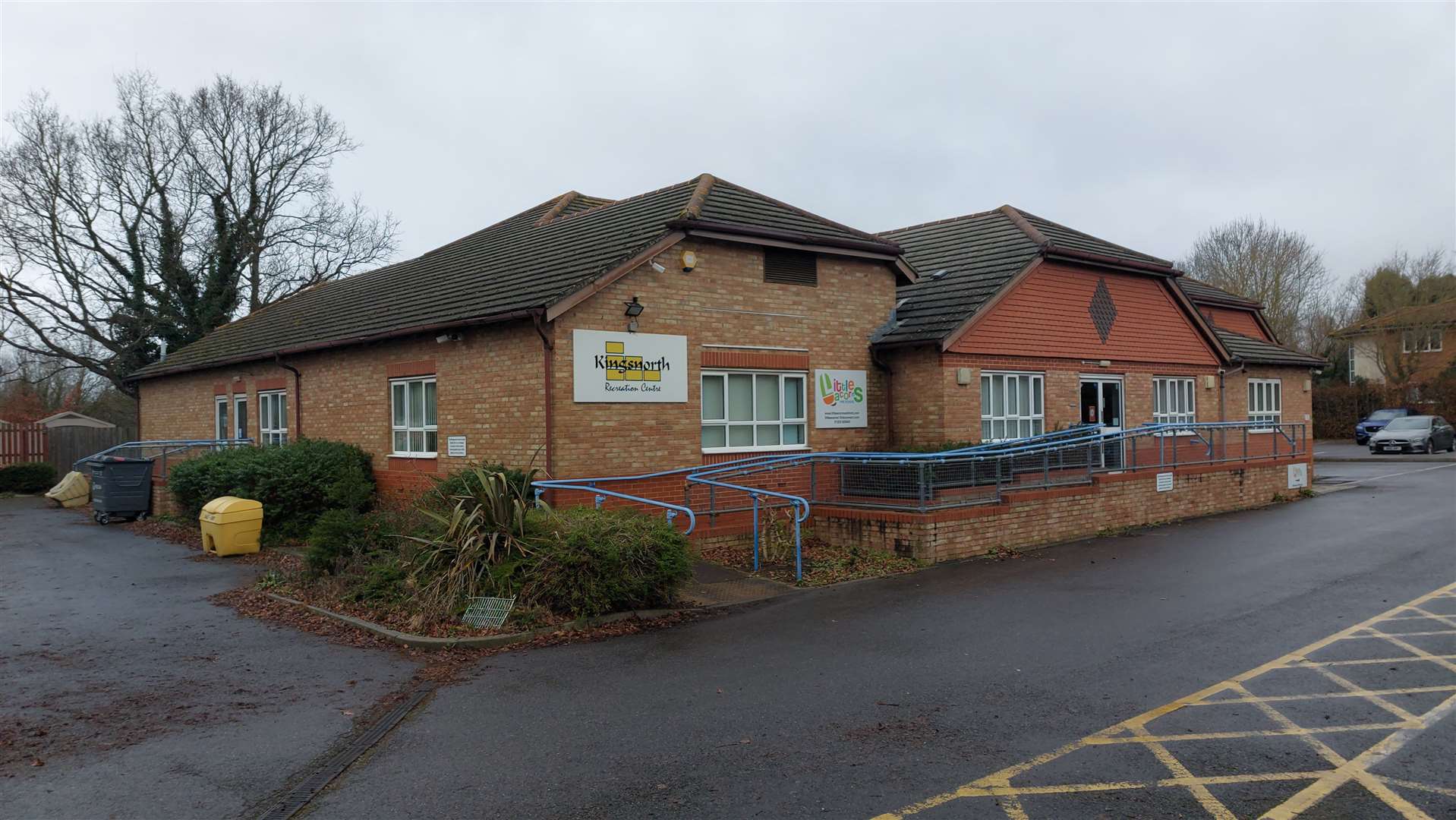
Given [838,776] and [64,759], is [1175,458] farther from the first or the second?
[64,759]

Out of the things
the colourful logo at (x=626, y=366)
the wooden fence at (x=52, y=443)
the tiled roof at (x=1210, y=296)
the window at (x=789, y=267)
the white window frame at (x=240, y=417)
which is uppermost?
the tiled roof at (x=1210, y=296)

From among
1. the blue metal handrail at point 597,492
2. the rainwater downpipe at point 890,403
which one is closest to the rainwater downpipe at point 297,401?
the blue metal handrail at point 597,492

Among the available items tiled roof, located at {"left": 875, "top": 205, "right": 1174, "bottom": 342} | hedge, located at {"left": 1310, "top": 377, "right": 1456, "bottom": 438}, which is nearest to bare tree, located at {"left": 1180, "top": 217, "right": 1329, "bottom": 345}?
hedge, located at {"left": 1310, "top": 377, "right": 1456, "bottom": 438}

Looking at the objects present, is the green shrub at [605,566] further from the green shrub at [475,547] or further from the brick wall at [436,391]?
the brick wall at [436,391]

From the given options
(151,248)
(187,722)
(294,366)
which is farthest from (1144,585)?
(151,248)

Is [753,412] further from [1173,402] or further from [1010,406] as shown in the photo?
[1173,402]

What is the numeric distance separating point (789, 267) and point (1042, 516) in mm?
5512

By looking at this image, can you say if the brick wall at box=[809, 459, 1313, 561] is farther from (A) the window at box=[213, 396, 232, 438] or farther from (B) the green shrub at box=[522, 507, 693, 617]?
(A) the window at box=[213, 396, 232, 438]

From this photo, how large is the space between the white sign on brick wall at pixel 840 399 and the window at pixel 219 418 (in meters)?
15.2

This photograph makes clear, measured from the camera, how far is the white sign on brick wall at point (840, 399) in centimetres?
1577

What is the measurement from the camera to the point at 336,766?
5.53 meters

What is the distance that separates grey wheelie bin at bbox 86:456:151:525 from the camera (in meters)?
18.8

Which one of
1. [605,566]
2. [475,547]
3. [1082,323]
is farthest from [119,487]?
[1082,323]

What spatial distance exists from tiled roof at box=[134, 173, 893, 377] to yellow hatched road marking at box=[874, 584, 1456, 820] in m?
8.79
